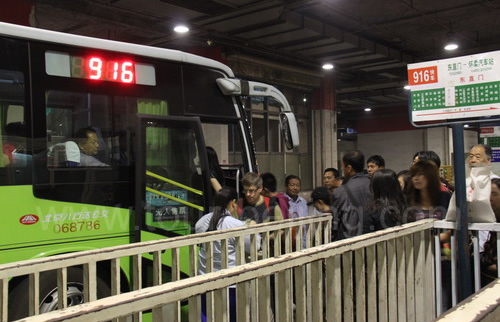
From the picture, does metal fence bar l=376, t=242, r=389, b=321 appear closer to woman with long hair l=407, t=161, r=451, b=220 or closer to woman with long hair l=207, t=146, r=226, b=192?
woman with long hair l=407, t=161, r=451, b=220

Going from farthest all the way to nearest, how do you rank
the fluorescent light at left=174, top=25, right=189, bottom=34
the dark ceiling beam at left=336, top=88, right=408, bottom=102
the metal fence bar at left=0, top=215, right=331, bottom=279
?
the dark ceiling beam at left=336, top=88, right=408, bottom=102
the fluorescent light at left=174, top=25, right=189, bottom=34
the metal fence bar at left=0, top=215, right=331, bottom=279

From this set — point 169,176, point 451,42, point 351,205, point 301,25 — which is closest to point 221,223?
point 169,176

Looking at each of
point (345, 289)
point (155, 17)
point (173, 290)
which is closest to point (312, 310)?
point (345, 289)

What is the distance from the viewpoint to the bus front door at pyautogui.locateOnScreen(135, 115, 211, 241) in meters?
4.43

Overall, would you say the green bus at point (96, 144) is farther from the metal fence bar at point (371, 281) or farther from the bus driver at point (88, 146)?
the metal fence bar at point (371, 281)

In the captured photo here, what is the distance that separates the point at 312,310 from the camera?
2.39 metres

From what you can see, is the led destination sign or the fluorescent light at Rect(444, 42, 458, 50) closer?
the led destination sign

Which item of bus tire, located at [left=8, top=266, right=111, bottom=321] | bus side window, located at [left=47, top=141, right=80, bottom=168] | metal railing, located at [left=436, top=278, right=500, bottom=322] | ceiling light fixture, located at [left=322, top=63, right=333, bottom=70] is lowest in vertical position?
bus tire, located at [left=8, top=266, right=111, bottom=321]

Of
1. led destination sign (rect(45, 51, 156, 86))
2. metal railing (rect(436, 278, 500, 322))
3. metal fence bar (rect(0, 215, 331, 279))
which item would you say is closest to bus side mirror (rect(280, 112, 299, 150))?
led destination sign (rect(45, 51, 156, 86))

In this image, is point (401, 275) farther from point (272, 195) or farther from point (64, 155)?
point (64, 155)

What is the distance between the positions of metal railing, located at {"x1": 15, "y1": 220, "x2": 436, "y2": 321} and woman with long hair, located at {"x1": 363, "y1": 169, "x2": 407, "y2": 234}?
1.32 feet

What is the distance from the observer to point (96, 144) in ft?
13.9

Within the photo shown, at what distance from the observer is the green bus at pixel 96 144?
3.77 meters

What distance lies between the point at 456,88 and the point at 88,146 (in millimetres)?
3120
